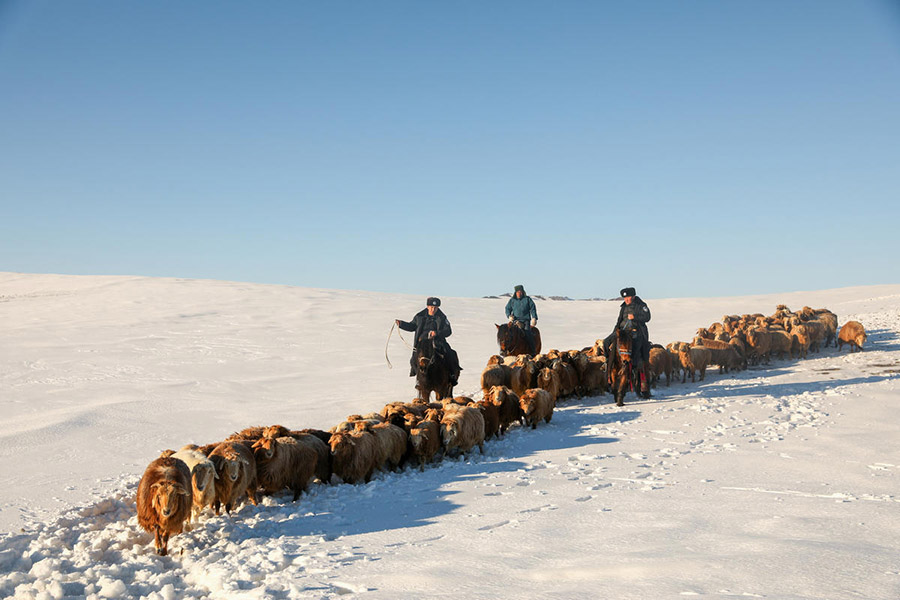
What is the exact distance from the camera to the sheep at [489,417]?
29.0 feet

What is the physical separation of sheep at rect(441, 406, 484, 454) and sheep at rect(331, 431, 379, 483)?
3.87 ft

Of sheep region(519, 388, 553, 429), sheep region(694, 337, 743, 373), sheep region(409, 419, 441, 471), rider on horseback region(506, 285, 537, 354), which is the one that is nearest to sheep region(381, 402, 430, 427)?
sheep region(409, 419, 441, 471)


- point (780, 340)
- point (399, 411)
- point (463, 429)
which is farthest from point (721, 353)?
point (399, 411)

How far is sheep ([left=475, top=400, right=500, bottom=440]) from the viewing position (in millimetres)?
8828

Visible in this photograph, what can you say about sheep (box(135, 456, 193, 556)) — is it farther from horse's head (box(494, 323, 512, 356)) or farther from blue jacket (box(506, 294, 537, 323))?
blue jacket (box(506, 294, 537, 323))

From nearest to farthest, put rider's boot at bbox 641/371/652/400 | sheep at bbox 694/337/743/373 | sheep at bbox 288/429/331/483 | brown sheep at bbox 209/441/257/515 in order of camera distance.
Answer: brown sheep at bbox 209/441/257/515
sheep at bbox 288/429/331/483
rider's boot at bbox 641/371/652/400
sheep at bbox 694/337/743/373

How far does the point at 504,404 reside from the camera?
30.7ft

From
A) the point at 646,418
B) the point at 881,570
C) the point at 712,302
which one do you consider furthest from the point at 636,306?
the point at 712,302

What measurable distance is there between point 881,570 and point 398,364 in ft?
52.9

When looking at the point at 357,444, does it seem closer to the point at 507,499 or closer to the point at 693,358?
the point at 507,499

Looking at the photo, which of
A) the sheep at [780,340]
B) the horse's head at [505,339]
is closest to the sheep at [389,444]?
the horse's head at [505,339]

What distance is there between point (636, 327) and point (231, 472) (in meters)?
8.21

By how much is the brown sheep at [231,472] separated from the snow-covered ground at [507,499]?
0.67 feet

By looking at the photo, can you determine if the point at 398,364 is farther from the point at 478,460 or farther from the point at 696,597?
the point at 696,597
